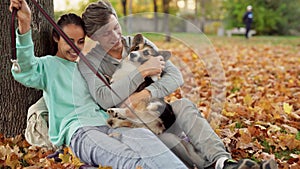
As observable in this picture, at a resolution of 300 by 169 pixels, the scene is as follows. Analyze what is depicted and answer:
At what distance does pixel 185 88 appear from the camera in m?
3.05

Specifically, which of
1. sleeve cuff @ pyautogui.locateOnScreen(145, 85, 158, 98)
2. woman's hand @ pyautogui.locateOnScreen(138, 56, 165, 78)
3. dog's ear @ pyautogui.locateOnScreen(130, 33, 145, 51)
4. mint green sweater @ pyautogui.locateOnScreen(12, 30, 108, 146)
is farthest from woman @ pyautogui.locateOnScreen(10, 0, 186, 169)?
dog's ear @ pyautogui.locateOnScreen(130, 33, 145, 51)

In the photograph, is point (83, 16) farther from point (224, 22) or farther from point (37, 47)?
point (224, 22)

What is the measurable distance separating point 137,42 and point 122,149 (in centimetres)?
62

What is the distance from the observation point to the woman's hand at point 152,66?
9.07 ft

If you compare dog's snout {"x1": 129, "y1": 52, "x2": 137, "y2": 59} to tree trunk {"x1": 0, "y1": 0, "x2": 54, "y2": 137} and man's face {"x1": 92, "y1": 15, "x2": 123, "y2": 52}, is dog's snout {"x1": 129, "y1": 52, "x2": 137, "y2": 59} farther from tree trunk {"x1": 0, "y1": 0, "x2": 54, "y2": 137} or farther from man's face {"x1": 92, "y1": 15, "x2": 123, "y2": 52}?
tree trunk {"x1": 0, "y1": 0, "x2": 54, "y2": 137}

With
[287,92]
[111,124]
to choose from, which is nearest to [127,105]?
[111,124]

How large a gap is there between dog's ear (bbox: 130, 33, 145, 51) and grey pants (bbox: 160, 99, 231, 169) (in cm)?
44

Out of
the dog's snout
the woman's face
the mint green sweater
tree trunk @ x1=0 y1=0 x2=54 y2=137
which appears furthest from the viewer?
tree trunk @ x1=0 y1=0 x2=54 y2=137

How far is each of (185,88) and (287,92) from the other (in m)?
3.06

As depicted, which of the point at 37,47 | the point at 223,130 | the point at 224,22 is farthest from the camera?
the point at 224,22

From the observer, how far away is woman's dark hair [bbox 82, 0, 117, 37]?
302cm

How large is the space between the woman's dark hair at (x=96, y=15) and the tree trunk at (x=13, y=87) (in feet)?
1.97

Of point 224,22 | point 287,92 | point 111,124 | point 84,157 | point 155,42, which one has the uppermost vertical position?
point 155,42

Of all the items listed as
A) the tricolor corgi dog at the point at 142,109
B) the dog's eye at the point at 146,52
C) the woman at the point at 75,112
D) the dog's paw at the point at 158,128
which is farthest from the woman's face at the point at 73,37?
the dog's paw at the point at 158,128
